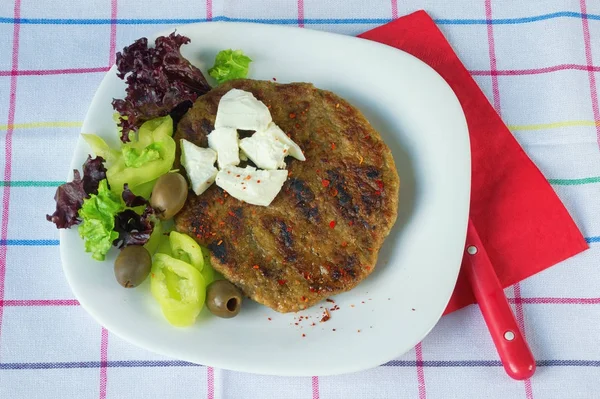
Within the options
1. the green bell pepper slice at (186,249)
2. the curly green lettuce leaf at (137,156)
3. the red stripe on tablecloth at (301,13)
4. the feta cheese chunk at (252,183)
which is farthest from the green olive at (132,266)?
the red stripe on tablecloth at (301,13)

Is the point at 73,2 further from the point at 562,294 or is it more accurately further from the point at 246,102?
the point at 562,294

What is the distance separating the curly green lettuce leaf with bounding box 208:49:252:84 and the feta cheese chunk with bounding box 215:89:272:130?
0.33m

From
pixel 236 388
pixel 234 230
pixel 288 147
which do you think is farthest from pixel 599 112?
pixel 236 388

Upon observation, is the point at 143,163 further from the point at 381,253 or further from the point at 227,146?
the point at 381,253

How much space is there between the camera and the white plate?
3777 millimetres

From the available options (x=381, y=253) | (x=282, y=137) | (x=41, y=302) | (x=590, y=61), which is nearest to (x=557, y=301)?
(x=381, y=253)

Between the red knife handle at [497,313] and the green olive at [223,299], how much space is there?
53.1 inches

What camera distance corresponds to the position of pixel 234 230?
3.96 metres

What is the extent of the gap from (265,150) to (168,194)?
0.58 m

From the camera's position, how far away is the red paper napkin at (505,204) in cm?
427

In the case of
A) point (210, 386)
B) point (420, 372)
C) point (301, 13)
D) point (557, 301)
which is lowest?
point (210, 386)

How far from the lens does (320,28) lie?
4.76 m

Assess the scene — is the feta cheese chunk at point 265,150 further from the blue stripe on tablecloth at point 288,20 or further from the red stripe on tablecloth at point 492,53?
the red stripe on tablecloth at point 492,53

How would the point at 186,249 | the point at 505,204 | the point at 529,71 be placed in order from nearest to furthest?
the point at 186,249, the point at 505,204, the point at 529,71
